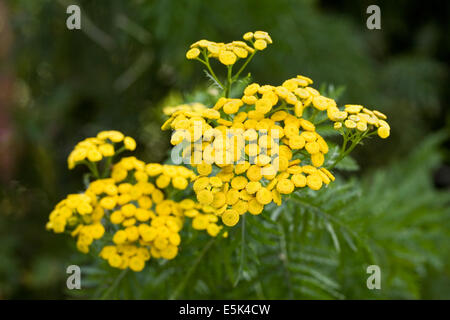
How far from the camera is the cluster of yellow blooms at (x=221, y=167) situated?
0.61 m

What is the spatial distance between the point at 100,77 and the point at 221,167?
6.51ft

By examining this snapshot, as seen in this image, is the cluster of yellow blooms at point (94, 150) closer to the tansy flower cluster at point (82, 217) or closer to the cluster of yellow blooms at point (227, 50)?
the tansy flower cluster at point (82, 217)

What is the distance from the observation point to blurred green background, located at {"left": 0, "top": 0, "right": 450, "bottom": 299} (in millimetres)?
2016

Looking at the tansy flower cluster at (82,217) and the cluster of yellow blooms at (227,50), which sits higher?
the cluster of yellow blooms at (227,50)

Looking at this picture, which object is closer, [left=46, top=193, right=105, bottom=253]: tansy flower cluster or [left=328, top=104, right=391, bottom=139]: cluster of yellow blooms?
[left=328, top=104, right=391, bottom=139]: cluster of yellow blooms

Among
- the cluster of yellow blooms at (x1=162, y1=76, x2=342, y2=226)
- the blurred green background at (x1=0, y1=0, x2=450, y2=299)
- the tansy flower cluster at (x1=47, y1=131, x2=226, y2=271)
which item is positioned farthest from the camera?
the blurred green background at (x1=0, y1=0, x2=450, y2=299)

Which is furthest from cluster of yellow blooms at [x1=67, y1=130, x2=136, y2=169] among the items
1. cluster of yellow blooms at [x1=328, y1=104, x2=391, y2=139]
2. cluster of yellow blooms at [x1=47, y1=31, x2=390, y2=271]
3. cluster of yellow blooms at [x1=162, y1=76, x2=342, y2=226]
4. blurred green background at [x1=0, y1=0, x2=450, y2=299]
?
blurred green background at [x1=0, y1=0, x2=450, y2=299]

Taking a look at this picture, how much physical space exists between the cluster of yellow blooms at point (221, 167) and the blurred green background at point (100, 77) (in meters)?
1.24

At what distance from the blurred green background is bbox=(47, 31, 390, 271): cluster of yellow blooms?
1241mm

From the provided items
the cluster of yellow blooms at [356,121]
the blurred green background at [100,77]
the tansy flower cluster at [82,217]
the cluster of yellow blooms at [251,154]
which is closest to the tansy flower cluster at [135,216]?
the tansy flower cluster at [82,217]

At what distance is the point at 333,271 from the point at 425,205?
517 millimetres

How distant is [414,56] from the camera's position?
11.1ft

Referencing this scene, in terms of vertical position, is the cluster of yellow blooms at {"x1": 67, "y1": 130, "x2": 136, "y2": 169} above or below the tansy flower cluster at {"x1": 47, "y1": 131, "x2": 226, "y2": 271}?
above

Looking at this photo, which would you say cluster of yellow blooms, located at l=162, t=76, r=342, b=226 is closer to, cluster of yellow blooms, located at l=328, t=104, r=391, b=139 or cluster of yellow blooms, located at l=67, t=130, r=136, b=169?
cluster of yellow blooms, located at l=328, t=104, r=391, b=139
